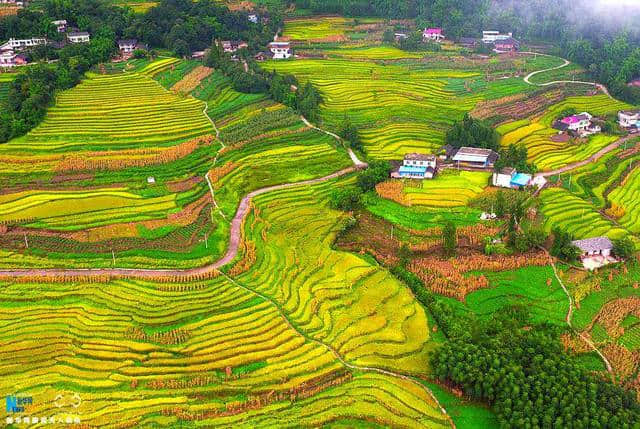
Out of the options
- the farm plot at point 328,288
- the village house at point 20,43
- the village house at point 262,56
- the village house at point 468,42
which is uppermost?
the village house at point 20,43

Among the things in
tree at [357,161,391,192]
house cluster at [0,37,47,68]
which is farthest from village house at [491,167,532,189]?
house cluster at [0,37,47,68]

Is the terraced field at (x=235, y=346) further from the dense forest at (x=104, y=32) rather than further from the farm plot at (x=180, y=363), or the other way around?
the dense forest at (x=104, y=32)

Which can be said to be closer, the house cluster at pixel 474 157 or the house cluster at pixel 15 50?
the house cluster at pixel 474 157

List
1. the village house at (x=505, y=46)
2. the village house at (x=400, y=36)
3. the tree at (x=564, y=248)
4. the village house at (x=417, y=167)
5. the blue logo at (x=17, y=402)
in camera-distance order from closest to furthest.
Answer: the blue logo at (x=17, y=402)
the tree at (x=564, y=248)
the village house at (x=417, y=167)
the village house at (x=505, y=46)
the village house at (x=400, y=36)

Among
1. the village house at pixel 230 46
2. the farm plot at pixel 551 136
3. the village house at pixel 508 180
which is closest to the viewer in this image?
the village house at pixel 508 180

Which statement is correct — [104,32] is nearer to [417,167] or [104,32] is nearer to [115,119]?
[115,119]

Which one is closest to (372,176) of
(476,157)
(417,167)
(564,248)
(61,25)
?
(417,167)

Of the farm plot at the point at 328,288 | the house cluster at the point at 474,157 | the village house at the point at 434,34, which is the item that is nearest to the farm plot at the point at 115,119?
the farm plot at the point at 328,288
